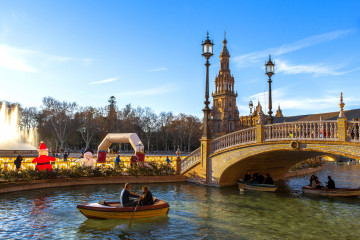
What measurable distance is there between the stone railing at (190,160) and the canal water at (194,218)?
4193mm

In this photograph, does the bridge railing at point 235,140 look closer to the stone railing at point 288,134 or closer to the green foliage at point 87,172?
the stone railing at point 288,134

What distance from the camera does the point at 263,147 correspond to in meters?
19.0

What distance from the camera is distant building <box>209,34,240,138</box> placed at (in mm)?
120812

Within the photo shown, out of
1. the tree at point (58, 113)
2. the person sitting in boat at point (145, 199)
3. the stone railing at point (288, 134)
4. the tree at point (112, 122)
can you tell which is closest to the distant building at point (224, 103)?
the tree at point (112, 122)

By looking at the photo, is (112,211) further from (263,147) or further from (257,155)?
(257,155)

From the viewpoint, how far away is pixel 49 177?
20.7 metres

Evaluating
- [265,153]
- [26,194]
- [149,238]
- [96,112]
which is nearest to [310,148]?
[265,153]

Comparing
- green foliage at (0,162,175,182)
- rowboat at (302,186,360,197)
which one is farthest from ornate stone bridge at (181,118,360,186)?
rowboat at (302,186,360,197)

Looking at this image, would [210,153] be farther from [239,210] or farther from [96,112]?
[96,112]

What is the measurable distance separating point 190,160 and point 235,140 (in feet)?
16.9

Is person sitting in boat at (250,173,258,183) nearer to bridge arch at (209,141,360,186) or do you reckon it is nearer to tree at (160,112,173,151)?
bridge arch at (209,141,360,186)

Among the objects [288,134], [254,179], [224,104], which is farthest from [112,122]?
[288,134]

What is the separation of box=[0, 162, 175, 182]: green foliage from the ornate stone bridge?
2.24 m

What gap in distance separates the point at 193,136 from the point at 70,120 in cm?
3907
